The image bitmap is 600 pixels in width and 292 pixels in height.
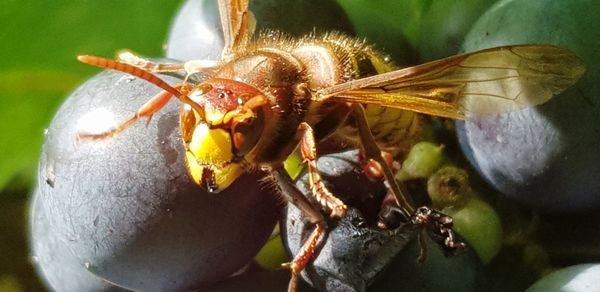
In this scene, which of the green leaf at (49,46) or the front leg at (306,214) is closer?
the front leg at (306,214)

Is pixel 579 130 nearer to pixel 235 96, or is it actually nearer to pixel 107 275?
pixel 235 96

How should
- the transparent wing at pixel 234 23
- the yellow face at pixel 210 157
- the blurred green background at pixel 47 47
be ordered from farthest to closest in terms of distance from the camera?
the blurred green background at pixel 47 47, the transparent wing at pixel 234 23, the yellow face at pixel 210 157

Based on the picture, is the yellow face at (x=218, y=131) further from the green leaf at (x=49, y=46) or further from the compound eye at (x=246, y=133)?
the green leaf at (x=49, y=46)

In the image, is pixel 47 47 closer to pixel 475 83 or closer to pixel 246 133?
pixel 246 133

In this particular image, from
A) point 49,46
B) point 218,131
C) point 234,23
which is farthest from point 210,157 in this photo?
point 49,46

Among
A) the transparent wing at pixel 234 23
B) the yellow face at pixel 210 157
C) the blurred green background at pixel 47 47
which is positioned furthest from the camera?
the blurred green background at pixel 47 47

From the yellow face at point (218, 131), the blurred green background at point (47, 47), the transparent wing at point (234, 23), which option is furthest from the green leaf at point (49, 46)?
the yellow face at point (218, 131)
